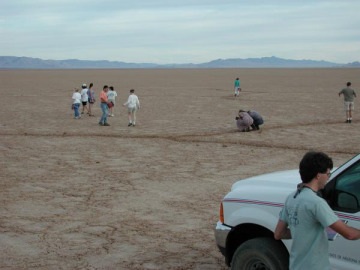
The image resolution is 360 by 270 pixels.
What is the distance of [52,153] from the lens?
15.0m

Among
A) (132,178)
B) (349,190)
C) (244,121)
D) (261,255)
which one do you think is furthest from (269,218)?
(244,121)

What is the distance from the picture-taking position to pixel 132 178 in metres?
11.9

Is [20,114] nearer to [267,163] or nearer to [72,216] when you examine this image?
[267,163]

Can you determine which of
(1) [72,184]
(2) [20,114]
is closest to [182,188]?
(1) [72,184]

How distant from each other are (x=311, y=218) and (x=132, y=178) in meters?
8.18

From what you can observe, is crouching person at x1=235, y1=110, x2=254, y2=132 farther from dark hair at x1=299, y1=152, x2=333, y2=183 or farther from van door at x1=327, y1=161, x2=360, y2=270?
dark hair at x1=299, y1=152, x2=333, y2=183

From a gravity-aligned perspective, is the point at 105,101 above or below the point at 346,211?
above

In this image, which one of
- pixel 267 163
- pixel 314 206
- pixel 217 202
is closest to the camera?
pixel 314 206

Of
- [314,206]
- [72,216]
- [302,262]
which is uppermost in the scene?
[314,206]

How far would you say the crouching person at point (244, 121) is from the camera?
18.2 m

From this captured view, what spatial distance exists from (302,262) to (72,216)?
5566mm

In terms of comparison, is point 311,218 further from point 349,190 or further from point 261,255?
point 261,255

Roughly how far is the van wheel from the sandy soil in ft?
5.20

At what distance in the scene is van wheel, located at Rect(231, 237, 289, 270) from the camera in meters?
5.14
